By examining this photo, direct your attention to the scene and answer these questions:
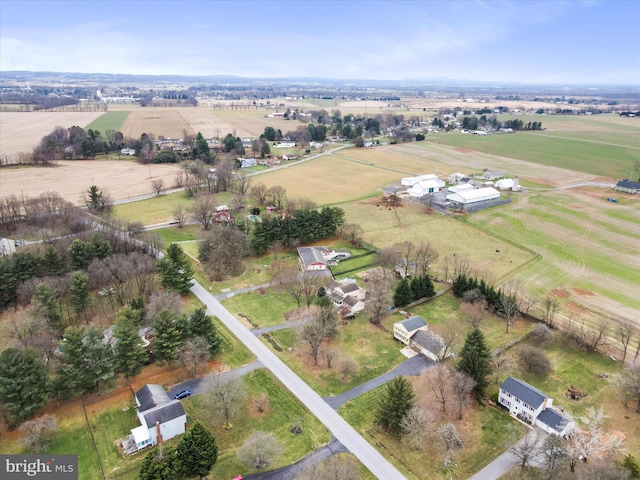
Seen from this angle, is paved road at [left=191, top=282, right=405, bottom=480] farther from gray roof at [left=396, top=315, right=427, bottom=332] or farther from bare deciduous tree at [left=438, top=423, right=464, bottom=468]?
gray roof at [left=396, top=315, right=427, bottom=332]

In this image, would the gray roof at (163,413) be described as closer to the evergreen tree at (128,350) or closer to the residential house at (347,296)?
the evergreen tree at (128,350)

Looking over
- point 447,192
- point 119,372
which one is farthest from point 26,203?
point 447,192

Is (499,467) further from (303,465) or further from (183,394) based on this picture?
(183,394)

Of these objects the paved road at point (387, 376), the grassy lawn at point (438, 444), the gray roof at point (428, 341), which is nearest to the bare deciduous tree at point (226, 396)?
the paved road at point (387, 376)

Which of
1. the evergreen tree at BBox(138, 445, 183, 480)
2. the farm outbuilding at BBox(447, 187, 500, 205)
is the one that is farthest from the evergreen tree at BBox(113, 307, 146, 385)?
the farm outbuilding at BBox(447, 187, 500, 205)

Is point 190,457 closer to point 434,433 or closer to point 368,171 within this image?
point 434,433

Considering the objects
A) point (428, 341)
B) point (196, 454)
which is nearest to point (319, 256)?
point (428, 341)
